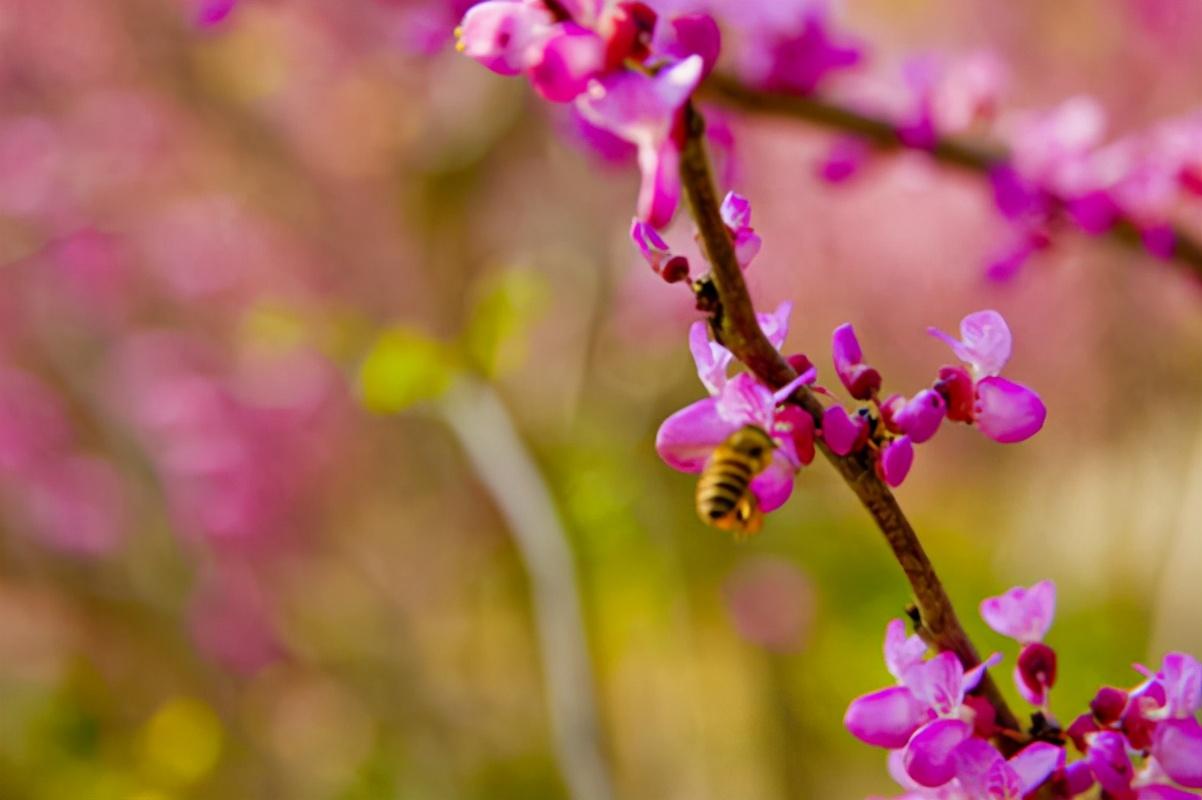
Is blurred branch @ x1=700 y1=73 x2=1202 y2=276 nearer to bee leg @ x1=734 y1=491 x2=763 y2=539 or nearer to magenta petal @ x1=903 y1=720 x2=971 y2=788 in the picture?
bee leg @ x1=734 y1=491 x2=763 y2=539

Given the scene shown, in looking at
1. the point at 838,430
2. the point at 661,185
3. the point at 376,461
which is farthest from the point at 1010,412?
the point at 376,461

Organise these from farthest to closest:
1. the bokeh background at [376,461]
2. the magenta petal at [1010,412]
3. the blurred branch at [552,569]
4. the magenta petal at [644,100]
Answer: the bokeh background at [376,461], the blurred branch at [552,569], the magenta petal at [1010,412], the magenta petal at [644,100]

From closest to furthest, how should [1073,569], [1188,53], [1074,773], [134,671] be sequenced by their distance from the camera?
[1074,773], [1188,53], [134,671], [1073,569]

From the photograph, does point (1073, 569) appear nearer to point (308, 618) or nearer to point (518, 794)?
point (518, 794)

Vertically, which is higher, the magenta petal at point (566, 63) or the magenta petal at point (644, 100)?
the magenta petal at point (566, 63)

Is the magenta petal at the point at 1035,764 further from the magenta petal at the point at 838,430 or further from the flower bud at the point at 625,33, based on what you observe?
the flower bud at the point at 625,33

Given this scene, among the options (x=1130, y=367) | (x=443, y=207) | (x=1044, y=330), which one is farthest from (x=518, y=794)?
(x=1044, y=330)

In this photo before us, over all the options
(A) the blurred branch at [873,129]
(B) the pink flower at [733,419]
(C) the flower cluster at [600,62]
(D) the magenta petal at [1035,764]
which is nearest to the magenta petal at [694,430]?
(B) the pink flower at [733,419]
